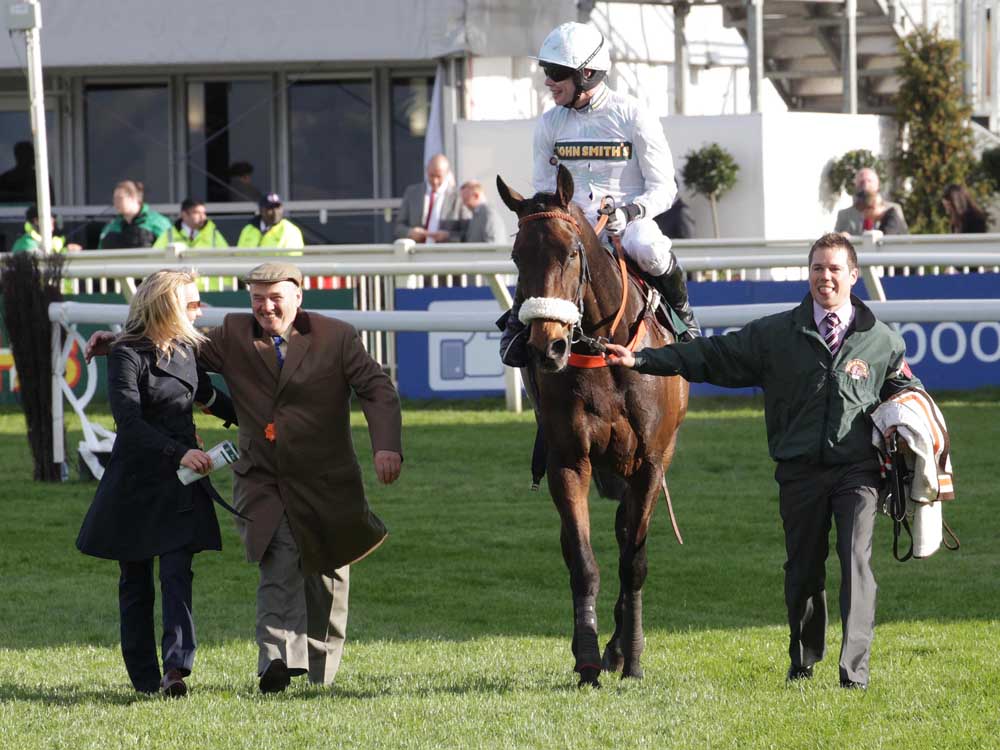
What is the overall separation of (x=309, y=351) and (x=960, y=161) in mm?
15233

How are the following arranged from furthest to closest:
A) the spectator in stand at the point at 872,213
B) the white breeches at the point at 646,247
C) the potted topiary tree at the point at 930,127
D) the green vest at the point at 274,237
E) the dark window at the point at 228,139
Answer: the dark window at the point at 228,139, the potted topiary tree at the point at 930,127, the green vest at the point at 274,237, the spectator in stand at the point at 872,213, the white breeches at the point at 646,247

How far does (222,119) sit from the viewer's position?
21.4 m

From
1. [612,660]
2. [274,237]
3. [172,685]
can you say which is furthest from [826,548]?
[274,237]

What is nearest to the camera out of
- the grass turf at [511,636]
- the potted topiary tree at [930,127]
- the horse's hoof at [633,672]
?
the grass turf at [511,636]

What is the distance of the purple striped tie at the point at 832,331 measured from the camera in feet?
20.3

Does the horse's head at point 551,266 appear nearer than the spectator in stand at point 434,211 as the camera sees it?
Yes

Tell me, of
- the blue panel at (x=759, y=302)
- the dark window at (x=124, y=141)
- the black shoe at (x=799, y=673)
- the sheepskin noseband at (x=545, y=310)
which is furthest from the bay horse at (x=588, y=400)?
the dark window at (x=124, y=141)

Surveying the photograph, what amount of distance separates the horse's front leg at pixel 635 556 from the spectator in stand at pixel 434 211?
877 centimetres

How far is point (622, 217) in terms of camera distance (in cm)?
694

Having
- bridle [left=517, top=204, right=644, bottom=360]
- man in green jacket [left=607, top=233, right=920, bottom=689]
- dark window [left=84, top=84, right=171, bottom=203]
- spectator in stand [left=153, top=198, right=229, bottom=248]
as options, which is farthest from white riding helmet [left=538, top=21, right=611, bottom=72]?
dark window [left=84, top=84, right=171, bottom=203]

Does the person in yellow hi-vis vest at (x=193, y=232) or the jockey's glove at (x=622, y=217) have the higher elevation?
the person in yellow hi-vis vest at (x=193, y=232)

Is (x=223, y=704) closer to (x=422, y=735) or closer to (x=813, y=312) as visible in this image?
(x=422, y=735)

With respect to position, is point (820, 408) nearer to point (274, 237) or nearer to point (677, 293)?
point (677, 293)

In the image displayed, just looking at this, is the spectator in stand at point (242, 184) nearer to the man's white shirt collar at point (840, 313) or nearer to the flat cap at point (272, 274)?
the flat cap at point (272, 274)
